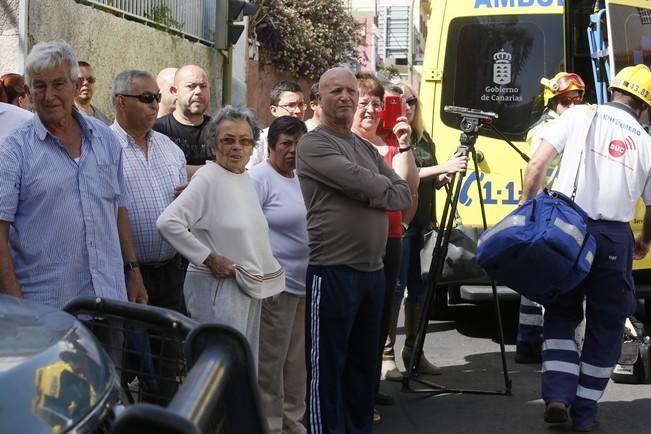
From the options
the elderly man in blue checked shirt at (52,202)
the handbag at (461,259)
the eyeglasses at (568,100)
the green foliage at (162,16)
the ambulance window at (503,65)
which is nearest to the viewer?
the elderly man in blue checked shirt at (52,202)

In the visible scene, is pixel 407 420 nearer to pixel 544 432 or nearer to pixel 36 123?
pixel 544 432

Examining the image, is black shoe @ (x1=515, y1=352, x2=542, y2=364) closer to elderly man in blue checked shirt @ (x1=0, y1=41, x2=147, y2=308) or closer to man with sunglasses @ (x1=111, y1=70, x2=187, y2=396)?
man with sunglasses @ (x1=111, y1=70, x2=187, y2=396)

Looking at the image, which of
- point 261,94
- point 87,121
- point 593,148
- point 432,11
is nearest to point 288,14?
point 261,94

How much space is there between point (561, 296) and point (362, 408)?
140cm

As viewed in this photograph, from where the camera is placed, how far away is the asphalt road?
6398 mm

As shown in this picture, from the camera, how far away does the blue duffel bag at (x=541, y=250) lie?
5.92m

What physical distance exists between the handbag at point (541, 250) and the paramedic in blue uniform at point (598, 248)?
0.66 ft

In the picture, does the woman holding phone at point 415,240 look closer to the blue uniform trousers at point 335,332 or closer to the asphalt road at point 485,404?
the asphalt road at point 485,404

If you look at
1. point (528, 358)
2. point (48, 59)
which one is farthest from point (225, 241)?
point (528, 358)

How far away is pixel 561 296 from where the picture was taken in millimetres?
6301

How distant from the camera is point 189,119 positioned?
650 cm

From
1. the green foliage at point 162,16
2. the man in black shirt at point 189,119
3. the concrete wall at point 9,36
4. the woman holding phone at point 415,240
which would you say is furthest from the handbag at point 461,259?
the green foliage at point 162,16

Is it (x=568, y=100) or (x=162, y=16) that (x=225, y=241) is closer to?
(x=568, y=100)

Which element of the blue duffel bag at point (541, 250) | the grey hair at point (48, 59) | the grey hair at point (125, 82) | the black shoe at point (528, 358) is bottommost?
the black shoe at point (528, 358)
